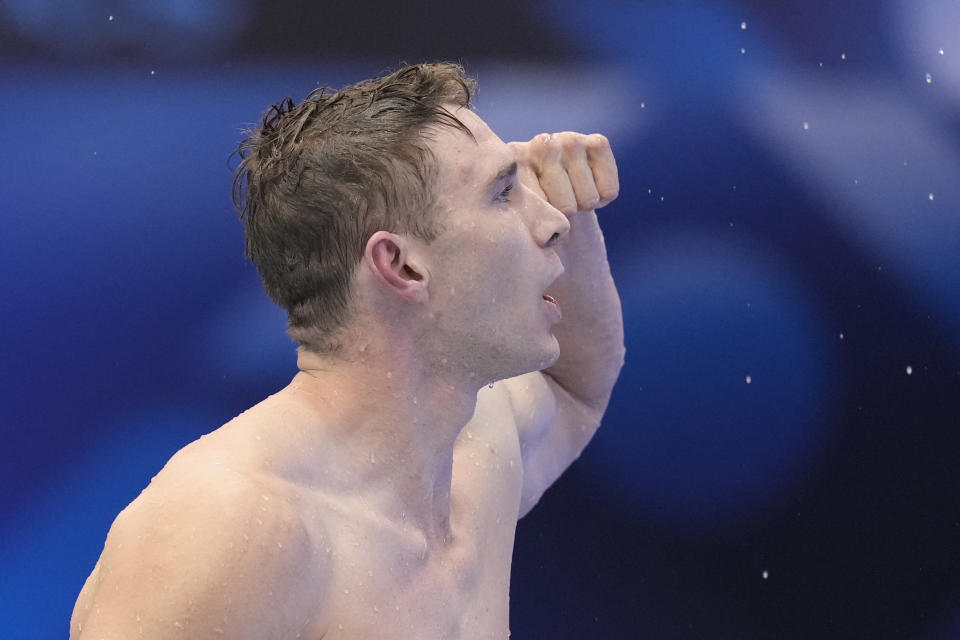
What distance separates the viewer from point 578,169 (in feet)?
3.80

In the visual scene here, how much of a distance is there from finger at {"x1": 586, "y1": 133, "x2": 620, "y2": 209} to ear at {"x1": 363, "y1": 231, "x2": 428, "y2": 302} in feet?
0.90

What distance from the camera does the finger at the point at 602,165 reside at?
1.16 meters

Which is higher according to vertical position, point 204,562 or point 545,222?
point 545,222

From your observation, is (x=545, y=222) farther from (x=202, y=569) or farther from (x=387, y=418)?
(x=202, y=569)

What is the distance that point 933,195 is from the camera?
1.57 meters

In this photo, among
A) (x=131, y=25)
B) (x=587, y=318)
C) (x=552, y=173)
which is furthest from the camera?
(x=131, y=25)

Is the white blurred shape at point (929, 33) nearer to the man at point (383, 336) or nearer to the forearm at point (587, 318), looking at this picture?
the forearm at point (587, 318)

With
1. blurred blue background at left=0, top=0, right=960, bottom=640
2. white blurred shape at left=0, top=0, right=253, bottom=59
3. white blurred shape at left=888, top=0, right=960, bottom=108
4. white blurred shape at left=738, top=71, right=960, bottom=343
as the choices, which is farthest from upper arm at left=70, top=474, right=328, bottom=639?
white blurred shape at left=888, top=0, right=960, bottom=108

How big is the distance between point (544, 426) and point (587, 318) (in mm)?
128

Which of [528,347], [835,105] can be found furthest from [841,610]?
[528,347]

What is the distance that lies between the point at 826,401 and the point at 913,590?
0.97 feet

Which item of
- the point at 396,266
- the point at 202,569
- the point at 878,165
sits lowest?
the point at 202,569

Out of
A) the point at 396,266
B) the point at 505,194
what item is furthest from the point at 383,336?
the point at 505,194

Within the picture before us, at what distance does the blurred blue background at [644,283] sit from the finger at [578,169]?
0.36 m
